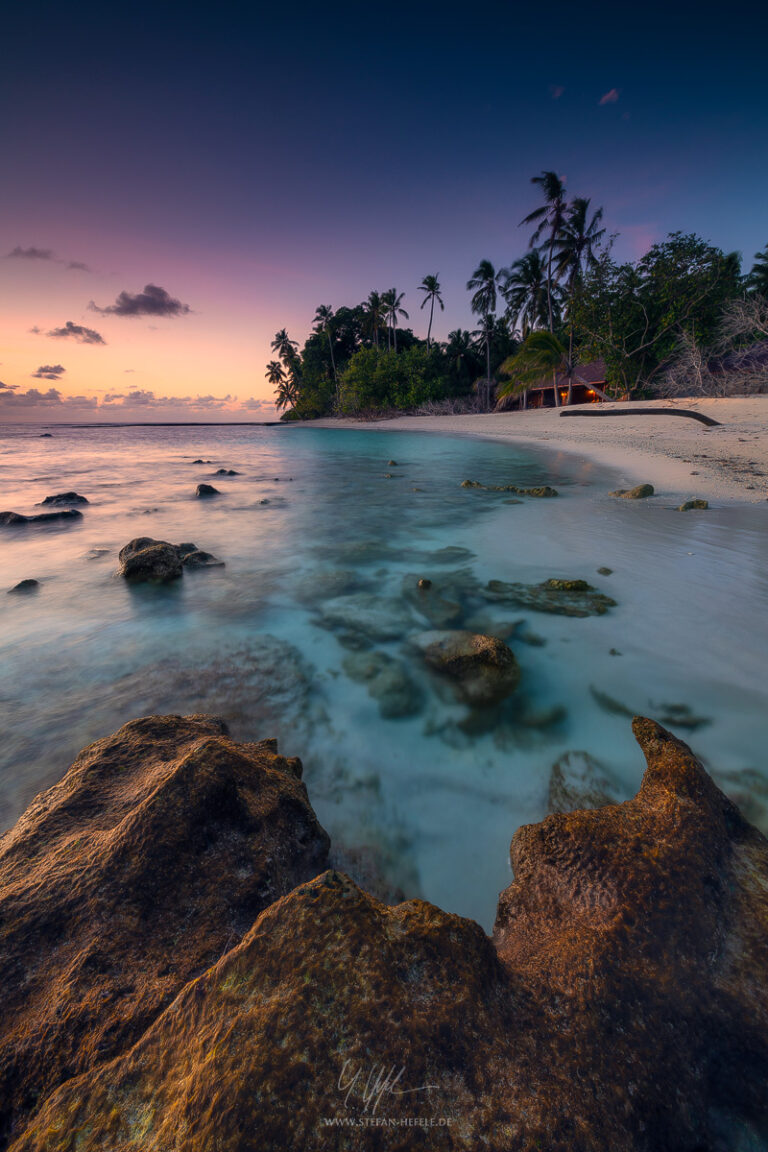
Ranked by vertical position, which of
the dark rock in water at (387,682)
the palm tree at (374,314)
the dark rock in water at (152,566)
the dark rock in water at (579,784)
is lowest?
the dark rock in water at (579,784)

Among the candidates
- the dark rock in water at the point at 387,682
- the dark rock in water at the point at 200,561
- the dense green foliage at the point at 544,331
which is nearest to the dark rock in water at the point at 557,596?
the dark rock in water at the point at 387,682

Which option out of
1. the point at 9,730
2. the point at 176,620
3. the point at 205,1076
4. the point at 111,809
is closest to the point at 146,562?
the point at 176,620

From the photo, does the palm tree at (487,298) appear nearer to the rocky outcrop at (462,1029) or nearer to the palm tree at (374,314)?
the palm tree at (374,314)

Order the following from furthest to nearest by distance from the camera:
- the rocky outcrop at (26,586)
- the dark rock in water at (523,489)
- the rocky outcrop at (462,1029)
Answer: the dark rock in water at (523,489), the rocky outcrop at (26,586), the rocky outcrop at (462,1029)

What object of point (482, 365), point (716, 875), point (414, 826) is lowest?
point (414, 826)

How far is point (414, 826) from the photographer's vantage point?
7.78 feet

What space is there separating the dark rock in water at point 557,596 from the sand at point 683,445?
219 inches

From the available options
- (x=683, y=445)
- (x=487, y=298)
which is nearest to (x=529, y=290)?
(x=487, y=298)

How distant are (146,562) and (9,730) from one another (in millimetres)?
2721

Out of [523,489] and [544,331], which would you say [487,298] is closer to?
[544,331]

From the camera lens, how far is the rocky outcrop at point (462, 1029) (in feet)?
2.59

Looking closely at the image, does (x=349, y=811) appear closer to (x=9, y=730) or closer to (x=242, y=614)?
(x=9, y=730)

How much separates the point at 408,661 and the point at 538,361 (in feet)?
110

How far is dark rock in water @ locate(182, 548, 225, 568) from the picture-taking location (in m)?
6.05
